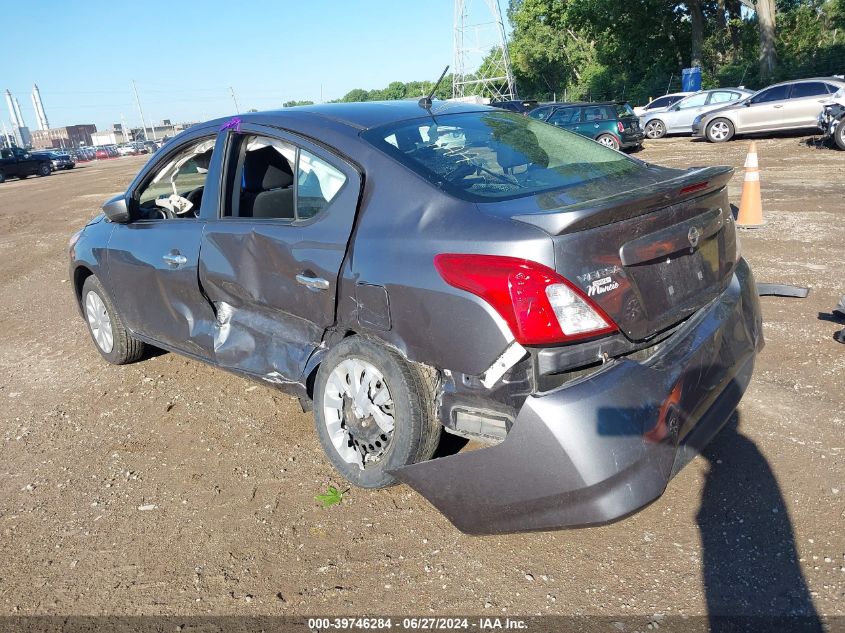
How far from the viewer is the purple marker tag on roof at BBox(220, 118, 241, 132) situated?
3697mm

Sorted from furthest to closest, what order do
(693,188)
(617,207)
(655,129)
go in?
1. (655,129)
2. (693,188)
3. (617,207)

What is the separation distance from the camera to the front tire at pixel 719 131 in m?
19.2

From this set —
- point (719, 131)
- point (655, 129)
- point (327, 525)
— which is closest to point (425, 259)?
point (327, 525)

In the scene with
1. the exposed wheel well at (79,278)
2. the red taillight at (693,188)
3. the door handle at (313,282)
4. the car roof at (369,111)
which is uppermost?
the car roof at (369,111)

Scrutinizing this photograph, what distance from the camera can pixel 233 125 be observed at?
12.2 feet

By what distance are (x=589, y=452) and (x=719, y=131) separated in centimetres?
1954

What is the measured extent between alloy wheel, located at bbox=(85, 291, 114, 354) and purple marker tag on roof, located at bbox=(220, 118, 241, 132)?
1.91m

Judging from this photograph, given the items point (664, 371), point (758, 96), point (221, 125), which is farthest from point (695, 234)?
point (758, 96)

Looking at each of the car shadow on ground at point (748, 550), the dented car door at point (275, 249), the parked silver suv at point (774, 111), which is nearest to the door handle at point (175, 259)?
the dented car door at point (275, 249)

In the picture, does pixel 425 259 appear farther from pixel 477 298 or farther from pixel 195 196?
pixel 195 196

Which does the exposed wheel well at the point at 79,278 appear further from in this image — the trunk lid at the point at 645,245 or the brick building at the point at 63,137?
the brick building at the point at 63,137

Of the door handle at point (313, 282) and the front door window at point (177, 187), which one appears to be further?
the front door window at point (177, 187)

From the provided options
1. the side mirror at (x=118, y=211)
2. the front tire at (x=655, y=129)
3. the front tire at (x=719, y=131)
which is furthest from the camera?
the front tire at (x=655, y=129)

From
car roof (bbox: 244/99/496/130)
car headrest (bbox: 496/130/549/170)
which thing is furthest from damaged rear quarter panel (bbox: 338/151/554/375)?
car headrest (bbox: 496/130/549/170)
